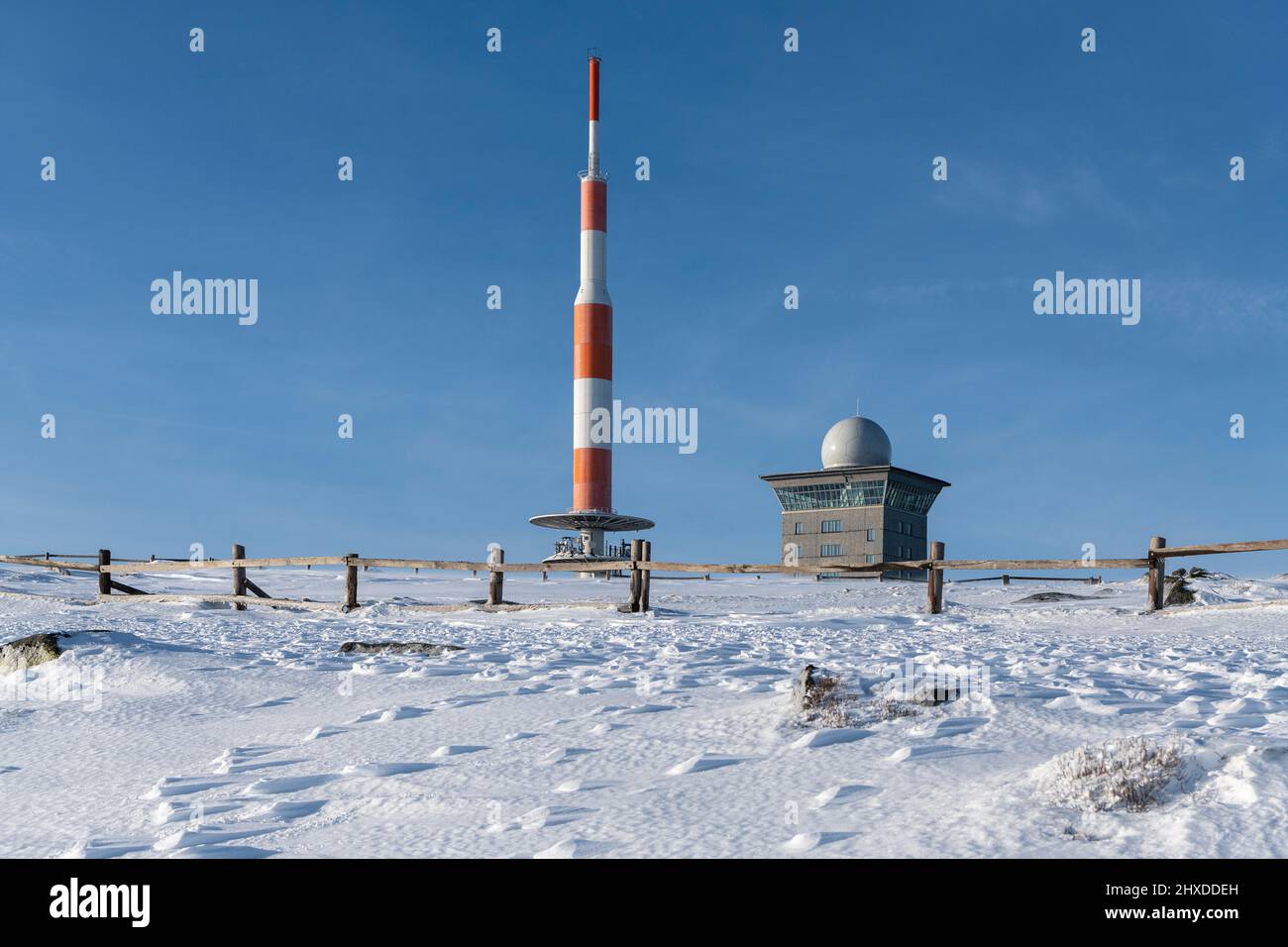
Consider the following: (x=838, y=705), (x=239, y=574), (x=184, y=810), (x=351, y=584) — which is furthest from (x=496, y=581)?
(x=184, y=810)

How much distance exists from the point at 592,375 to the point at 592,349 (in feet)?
4.28

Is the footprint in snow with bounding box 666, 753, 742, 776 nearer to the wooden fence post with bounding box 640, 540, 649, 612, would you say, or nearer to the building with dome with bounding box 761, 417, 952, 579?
the wooden fence post with bounding box 640, 540, 649, 612

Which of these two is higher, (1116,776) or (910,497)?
(910,497)

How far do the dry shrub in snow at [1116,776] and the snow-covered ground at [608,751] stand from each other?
0.23ft

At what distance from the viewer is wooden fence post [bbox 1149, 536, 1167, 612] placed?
1825 centimetres

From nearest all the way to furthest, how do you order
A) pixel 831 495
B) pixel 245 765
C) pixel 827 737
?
pixel 827 737
pixel 245 765
pixel 831 495

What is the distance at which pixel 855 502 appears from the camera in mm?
65062

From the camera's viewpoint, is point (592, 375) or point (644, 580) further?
point (592, 375)

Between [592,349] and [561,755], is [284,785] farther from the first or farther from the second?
[592,349]

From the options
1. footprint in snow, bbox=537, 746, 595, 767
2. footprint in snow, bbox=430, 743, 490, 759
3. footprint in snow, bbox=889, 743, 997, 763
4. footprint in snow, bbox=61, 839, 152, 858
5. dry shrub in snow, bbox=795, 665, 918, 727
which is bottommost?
footprint in snow, bbox=61, 839, 152, 858

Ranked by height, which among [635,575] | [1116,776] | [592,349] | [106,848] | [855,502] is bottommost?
[106,848]

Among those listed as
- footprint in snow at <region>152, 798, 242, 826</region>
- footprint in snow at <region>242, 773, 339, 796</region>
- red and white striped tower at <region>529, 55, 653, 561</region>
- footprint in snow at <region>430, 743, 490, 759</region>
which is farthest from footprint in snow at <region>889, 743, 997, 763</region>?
red and white striped tower at <region>529, 55, 653, 561</region>
